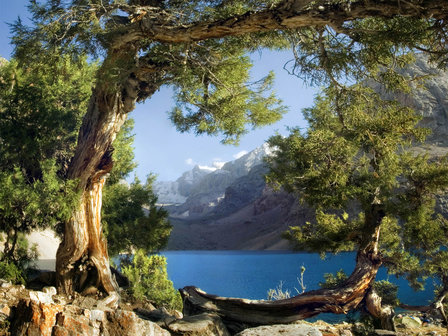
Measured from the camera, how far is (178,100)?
7719mm

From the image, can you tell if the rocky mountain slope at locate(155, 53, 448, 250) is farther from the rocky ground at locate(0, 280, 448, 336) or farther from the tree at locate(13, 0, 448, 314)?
the rocky ground at locate(0, 280, 448, 336)

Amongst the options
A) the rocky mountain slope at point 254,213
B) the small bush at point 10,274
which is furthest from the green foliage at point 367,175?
the rocky mountain slope at point 254,213

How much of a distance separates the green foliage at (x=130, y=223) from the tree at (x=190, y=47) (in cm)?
448

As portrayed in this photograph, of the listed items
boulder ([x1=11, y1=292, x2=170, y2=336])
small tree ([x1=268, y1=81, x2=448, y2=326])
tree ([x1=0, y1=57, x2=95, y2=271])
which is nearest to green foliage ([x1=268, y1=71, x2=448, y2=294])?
small tree ([x1=268, y1=81, x2=448, y2=326])

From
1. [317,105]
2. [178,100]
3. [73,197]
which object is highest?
[317,105]

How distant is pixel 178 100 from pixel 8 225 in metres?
5.59

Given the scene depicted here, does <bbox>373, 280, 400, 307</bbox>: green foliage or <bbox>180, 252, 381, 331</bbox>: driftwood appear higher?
<bbox>180, 252, 381, 331</bbox>: driftwood

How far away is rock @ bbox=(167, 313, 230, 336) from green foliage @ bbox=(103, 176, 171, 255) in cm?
676

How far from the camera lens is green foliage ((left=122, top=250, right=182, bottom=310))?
10.7 metres

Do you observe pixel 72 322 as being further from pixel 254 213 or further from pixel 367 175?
pixel 254 213

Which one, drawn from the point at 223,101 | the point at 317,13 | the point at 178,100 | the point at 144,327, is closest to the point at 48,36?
the point at 178,100

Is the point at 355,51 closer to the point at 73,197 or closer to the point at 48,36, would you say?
the point at 48,36

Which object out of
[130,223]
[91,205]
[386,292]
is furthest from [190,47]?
[386,292]

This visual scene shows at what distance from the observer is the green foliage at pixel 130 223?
38.3 ft
